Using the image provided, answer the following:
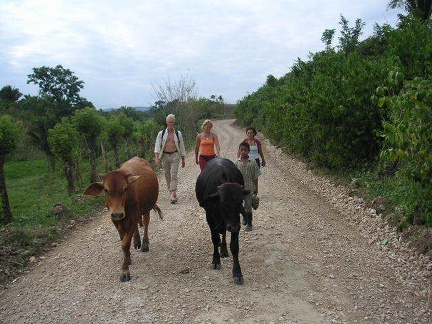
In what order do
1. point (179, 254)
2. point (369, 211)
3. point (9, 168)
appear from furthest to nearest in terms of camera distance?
point (9, 168) → point (369, 211) → point (179, 254)

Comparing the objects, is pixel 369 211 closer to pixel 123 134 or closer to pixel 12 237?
pixel 12 237

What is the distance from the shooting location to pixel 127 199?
16.9 feet

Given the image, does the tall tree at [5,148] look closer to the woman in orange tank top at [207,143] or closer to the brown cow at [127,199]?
the brown cow at [127,199]

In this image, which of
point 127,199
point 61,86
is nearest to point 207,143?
point 127,199

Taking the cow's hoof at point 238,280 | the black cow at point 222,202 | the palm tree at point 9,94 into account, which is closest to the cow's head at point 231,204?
the black cow at point 222,202

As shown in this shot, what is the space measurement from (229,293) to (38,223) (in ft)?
17.2

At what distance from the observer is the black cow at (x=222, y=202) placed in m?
4.51

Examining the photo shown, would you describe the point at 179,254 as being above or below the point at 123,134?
below

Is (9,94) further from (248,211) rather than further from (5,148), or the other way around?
(248,211)

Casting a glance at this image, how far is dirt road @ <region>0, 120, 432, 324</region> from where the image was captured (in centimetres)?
425

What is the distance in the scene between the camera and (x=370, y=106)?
9.11 meters

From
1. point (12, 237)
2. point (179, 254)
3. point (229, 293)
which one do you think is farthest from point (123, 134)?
point (229, 293)

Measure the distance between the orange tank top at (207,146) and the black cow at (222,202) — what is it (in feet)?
6.54

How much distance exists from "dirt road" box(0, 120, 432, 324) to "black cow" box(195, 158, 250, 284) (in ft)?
1.21
